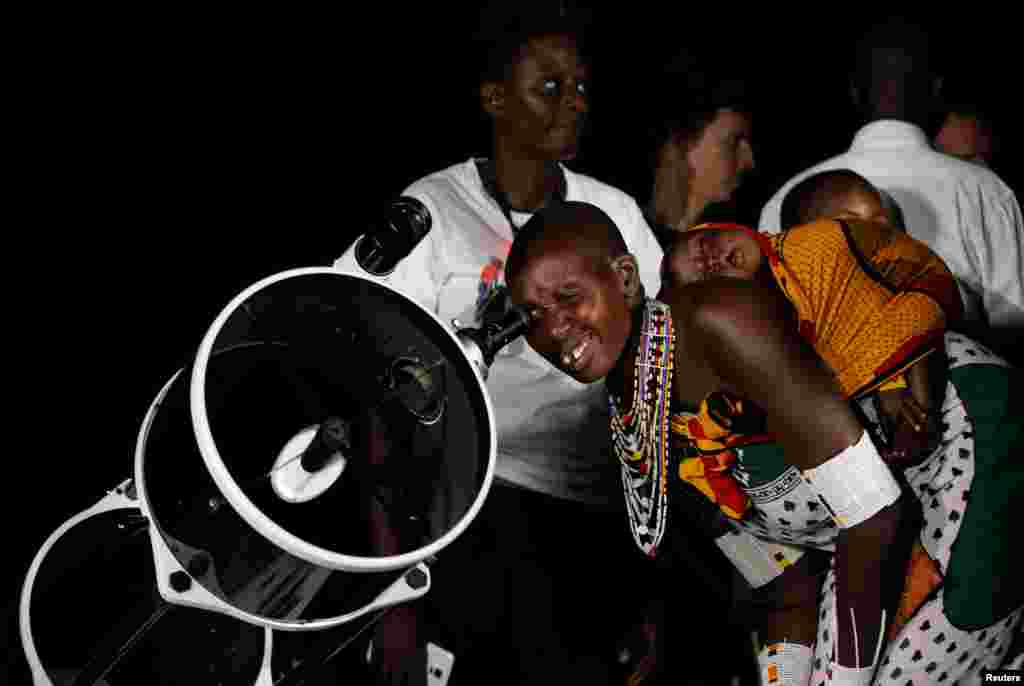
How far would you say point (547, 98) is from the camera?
197cm

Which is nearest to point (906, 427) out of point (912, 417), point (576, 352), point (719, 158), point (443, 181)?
point (912, 417)

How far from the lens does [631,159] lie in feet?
9.26

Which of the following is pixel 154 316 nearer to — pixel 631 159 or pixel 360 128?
pixel 360 128

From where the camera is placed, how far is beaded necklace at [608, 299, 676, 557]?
140 cm

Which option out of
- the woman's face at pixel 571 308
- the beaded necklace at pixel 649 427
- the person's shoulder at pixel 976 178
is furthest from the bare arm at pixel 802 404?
the person's shoulder at pixel 976 178

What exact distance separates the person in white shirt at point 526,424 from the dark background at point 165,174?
23 centimetres

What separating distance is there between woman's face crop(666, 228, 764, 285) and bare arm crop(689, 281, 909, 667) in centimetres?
13

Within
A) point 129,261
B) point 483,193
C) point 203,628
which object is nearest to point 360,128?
point 483,193

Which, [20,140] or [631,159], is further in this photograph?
[631,159]

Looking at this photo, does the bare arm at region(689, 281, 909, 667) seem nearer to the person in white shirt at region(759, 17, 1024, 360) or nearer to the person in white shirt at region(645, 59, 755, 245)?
the person in white shirt at region(759, 17, 1024, 360)

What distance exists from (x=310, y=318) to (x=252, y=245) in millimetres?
940

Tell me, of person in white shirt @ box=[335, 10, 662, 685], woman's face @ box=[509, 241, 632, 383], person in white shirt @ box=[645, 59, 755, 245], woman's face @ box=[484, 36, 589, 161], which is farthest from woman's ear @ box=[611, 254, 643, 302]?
person in white shirt @ box=[645, 59, 755, 245]

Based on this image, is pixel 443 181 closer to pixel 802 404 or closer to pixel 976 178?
pixel 802 404

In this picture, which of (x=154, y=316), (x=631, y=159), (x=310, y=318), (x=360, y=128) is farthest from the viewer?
(x=631, y=159)
